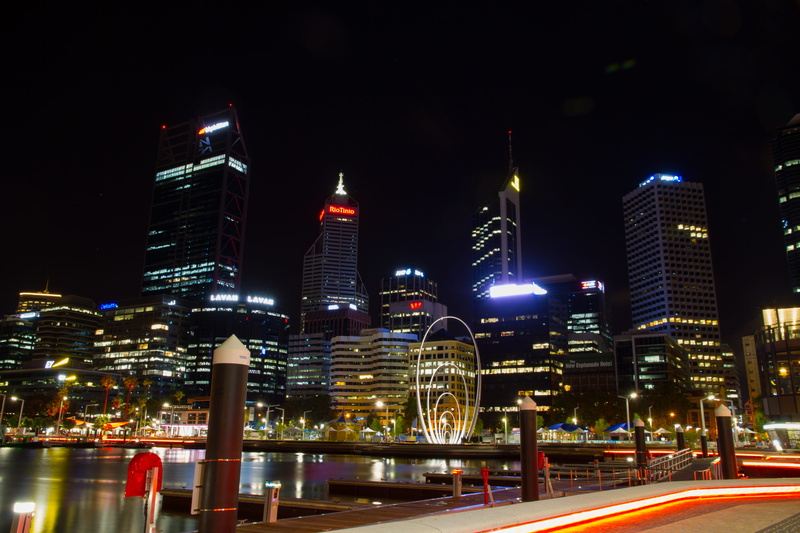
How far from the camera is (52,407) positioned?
173 metres

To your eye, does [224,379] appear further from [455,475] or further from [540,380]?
[540,380]

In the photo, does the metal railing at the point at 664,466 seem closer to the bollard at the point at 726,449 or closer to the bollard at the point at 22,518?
the bollard at the point at 726,449

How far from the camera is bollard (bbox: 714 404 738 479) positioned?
89.7 feet

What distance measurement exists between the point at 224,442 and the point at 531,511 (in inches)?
318

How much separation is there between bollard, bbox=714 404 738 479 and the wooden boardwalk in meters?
10.2

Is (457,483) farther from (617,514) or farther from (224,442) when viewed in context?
(224,442)

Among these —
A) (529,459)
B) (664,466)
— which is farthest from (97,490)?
(664,466)

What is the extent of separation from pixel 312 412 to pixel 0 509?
15732cm

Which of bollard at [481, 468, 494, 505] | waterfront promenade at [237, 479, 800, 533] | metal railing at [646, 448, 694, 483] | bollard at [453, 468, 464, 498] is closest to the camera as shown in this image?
waterfront promenade at [237, 479, 800, 533]

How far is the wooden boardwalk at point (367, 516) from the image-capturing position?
53.2 feet

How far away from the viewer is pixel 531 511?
1419cm

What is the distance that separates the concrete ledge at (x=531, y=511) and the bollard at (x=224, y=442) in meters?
2.54

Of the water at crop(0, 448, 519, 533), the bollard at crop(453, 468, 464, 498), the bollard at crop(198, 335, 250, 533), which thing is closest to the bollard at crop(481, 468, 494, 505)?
the bollard at crop(453, 468, 464, 498)

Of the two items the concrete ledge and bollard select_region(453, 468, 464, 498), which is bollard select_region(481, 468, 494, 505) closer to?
the concrete ledge
